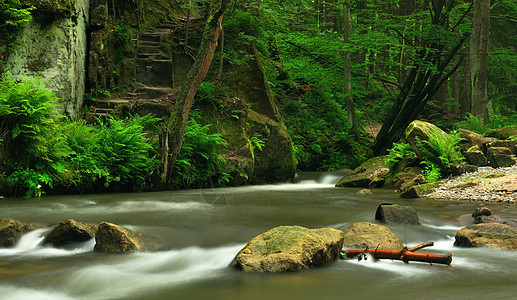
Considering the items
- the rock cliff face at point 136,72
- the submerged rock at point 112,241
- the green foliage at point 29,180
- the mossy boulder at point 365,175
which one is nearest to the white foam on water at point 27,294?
the submerged rock at point 112,241

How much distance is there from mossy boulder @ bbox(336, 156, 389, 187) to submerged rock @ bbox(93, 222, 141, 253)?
30.2ft

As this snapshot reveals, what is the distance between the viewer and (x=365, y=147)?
61.2ft

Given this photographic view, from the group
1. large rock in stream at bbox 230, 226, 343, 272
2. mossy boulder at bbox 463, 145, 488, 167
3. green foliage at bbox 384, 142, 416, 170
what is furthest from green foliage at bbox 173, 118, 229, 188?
mossy boulder at bbox 463, 145, 488, 167

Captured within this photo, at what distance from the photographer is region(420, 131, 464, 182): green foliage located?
11.4 meters

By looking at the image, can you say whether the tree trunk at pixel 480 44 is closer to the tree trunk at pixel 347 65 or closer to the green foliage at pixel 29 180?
the tree trunk at pixel 347 65

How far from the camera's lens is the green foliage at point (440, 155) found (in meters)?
11.4

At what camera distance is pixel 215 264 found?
5.10 metres

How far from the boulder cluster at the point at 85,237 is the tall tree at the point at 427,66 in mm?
13695

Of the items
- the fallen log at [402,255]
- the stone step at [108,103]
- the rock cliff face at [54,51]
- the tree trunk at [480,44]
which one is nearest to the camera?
the fallen log at [402,255]

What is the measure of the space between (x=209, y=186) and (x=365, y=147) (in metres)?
9.06

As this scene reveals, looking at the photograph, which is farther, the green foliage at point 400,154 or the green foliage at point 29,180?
the green foliage at point 400,154

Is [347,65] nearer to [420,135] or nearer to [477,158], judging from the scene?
[420,135]

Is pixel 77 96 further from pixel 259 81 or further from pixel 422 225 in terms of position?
pixel 422 225

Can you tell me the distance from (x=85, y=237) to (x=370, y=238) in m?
3.78
